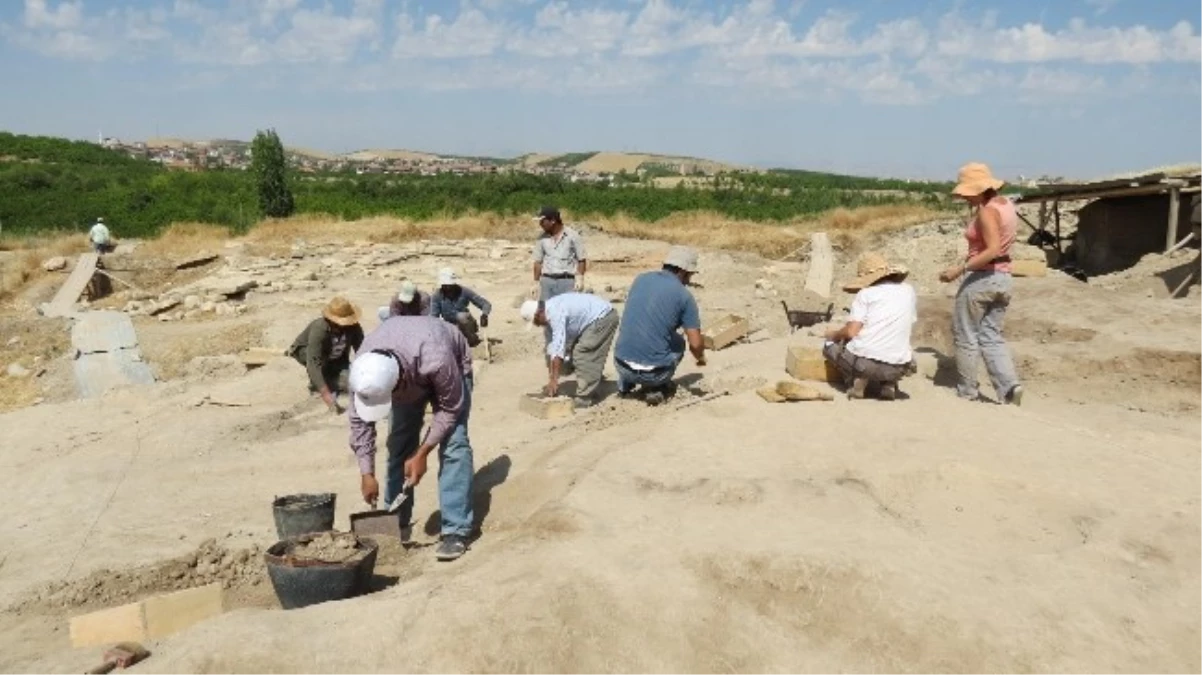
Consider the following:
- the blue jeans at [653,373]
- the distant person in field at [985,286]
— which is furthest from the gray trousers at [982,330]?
the blue jeans at [653,373]

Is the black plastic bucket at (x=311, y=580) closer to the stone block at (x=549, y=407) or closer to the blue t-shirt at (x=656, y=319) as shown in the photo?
the blue t-shirt at (x=656, y=319)

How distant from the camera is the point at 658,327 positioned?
21.7 feet

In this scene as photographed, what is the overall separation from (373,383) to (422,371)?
1.14ft

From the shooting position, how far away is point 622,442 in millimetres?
5750

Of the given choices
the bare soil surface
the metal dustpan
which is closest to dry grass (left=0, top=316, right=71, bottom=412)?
the bare soil surface

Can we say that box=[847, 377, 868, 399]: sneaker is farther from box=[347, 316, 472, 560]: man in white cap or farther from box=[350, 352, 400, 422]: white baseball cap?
box=[350, 352, 400, 422]: white baseball cap

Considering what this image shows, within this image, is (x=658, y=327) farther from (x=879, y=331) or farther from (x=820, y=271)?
(x=820, y=271)

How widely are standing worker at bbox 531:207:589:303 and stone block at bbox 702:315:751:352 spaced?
61.3 inches

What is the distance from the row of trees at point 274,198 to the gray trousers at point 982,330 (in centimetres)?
2180

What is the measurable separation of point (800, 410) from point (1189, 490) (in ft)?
7.08

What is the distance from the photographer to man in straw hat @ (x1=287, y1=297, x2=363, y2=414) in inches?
293

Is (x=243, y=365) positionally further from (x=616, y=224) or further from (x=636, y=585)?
(x=616, y=224)

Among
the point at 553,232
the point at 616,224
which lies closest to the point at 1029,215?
the point at 616,224

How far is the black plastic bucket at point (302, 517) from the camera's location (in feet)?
15.9
